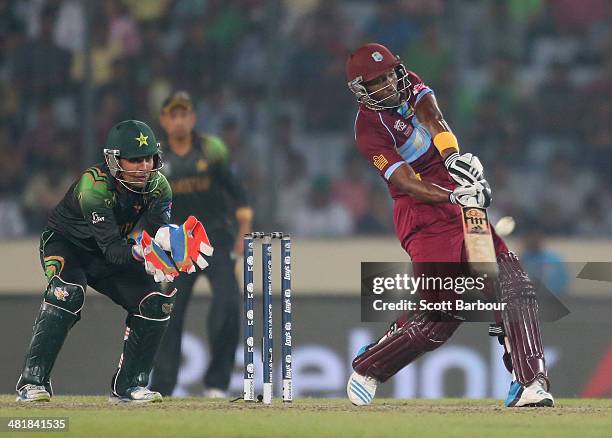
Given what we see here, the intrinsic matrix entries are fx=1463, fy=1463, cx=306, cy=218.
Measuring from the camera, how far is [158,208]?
7.46 metres

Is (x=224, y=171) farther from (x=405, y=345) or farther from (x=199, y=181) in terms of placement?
(x=405, y=345)

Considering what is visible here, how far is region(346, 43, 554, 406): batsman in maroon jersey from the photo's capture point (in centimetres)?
723

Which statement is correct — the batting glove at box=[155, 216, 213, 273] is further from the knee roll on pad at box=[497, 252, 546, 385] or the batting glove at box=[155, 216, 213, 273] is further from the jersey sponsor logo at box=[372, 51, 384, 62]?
the knee roll on pad at box=[497, 252, 546, 385]

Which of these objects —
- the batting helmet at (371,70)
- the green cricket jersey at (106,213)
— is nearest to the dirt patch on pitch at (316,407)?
the green cricket jersey at (106,213)

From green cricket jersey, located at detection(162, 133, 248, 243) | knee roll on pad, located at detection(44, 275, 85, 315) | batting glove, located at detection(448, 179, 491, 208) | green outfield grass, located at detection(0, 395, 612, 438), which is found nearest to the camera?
green outfield grass, located at detection(0, 395, 612, 438)

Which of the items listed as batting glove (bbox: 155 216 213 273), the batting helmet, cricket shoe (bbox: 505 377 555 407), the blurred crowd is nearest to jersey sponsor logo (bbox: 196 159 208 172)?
the blurred crowd

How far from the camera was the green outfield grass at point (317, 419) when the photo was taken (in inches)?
247

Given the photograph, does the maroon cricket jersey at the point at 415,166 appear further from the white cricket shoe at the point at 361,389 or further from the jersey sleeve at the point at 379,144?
the white cricket shoe at the point at 361,389

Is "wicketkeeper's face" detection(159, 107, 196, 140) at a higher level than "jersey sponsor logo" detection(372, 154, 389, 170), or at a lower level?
higher

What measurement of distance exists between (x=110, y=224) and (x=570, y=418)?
2398mm

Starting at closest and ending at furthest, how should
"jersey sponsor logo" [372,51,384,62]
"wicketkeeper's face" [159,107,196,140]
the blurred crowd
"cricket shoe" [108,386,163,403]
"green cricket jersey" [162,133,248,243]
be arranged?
"jersey sponsor logo" [372,51,384,62] → "cricket shoe" [108,386,163,403] → "wicketkeeper's face" [159,107,196,140] → "green cricket jersey" [162,133,248,243] → the blurred crowd

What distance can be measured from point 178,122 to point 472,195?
3138mm

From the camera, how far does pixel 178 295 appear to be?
9.89 meters

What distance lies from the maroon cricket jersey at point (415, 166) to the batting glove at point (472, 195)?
0.55 ft
